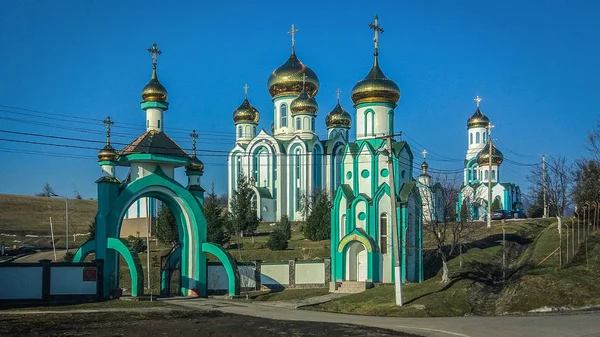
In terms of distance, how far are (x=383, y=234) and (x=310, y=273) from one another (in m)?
4.77

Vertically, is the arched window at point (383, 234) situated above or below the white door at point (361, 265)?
above

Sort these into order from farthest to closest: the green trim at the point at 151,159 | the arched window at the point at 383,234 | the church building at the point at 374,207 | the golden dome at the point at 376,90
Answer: the golden dome at the point at 376,90, the arched window at the point at 383,234, the church building at the point at 374,207, the green trim at the point at 151,159

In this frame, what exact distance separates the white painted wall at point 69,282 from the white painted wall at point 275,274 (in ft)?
30.6

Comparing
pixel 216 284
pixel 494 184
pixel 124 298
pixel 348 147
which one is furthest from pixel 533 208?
pixel 124 298

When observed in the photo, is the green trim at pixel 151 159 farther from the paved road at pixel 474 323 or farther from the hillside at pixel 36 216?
the hillside at pixel 36 216

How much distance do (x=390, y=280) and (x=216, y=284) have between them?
8135 mm

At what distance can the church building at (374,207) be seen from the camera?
102 feet

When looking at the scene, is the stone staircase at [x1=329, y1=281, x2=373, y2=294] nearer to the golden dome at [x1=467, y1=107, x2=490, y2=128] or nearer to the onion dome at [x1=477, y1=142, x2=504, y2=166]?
the onion dome at [x1=477, y1=142, x2=504, y2=166]

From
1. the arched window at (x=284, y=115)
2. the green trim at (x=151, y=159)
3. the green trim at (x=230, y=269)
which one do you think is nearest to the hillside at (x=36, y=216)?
the arched window at (x=284, y=115)

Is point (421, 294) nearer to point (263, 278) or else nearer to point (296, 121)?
point (263, 278)

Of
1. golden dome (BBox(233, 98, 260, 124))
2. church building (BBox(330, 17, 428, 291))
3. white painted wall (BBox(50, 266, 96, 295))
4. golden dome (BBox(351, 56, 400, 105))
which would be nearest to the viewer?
white painted wall (BBox(50, 266, 96, 295))

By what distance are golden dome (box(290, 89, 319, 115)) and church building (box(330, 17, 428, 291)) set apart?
2954cm

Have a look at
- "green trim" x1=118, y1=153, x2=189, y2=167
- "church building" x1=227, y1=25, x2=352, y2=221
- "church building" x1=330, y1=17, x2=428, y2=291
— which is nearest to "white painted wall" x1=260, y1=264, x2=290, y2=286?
"church building" x1=330, y1=17, x2=428, y2=291

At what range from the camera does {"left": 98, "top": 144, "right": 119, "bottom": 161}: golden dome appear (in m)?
31.2
